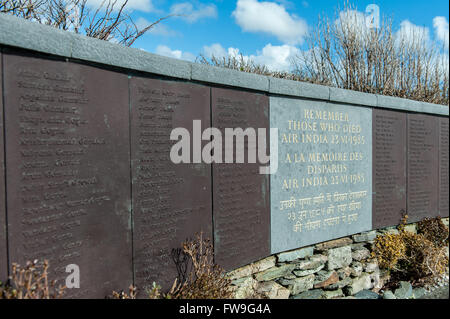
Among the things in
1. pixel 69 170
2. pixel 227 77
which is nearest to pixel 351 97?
pixel 227 77

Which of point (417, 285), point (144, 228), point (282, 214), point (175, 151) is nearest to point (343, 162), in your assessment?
point (282, 214)

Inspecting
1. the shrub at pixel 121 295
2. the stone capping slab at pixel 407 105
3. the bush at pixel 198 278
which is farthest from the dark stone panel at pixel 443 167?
the shrub at pixel 121 295

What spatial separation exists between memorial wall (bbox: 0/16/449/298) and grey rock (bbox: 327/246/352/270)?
0.21 m

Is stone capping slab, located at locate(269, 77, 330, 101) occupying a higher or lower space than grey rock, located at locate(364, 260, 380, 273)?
higher

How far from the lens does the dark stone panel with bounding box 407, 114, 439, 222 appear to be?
5742mm

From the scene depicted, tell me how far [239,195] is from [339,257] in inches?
75.0

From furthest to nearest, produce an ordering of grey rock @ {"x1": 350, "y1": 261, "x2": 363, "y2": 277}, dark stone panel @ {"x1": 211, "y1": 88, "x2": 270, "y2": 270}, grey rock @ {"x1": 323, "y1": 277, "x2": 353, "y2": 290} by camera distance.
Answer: grey rock @ {"x1": 350, "y1": 261, "x2": 363, "y2": 277} → grey rock @ {"x1": 323, "y1": 277, "x2": 353, "y2": 290} → dark stone panel @ {"x1": 211, "y1": 88, "x2": 270, "y2": 270}

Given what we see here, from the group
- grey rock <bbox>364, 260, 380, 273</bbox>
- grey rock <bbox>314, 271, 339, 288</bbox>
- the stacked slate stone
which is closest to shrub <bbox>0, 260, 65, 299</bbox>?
the stacked slate stone

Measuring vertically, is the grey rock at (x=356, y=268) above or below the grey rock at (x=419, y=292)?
above

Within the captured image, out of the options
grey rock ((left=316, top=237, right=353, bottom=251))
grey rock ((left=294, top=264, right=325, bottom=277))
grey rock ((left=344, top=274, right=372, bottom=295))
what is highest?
grey rock ((left=316, top=237, right=353, bottom=251))

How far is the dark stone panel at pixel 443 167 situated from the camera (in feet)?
20.7

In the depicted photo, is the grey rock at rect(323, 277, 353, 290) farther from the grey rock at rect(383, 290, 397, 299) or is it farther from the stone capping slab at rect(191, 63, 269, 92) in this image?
the stone capping slab at rect(191, 63, 269, 92)

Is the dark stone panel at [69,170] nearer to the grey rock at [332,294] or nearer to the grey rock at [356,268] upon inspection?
the grey rock at [332,294]

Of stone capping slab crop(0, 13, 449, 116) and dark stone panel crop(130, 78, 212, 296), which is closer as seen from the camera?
stone capping slab crop(0, 13, 449, 116)
